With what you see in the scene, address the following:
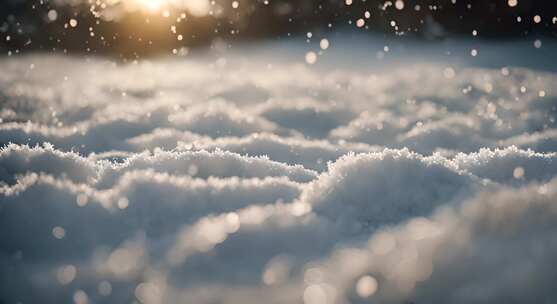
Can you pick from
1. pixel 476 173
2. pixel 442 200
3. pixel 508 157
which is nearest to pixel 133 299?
pixel 442 200

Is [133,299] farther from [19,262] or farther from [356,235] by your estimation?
[356,235]

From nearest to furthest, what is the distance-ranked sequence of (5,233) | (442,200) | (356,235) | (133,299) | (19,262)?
(133,299), (19,262), (5,233), (356,235), (442,200)

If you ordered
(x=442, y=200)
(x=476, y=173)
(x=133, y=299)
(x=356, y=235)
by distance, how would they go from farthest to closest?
(x=476, y=173) → (x=442, y=200) → (x=356, y=235) → (x=133, y=299)

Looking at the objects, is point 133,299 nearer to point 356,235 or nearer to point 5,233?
point 5,233

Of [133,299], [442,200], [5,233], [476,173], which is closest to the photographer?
[133,299]

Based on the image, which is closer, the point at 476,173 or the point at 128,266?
the point at 128,266

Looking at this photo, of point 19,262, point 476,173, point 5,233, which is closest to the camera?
point 19,262

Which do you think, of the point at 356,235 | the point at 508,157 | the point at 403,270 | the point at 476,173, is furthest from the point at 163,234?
the point at 508,157

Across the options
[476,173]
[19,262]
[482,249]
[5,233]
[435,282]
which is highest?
[476,173]

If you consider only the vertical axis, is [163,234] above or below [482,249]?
above
